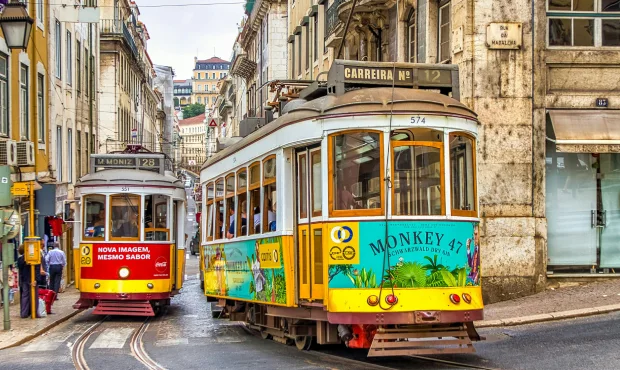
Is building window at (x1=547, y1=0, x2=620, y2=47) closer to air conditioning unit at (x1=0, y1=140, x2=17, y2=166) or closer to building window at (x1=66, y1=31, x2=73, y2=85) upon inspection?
air conditioning unit at (x1=0, y1=140, x2=17, y2=166)

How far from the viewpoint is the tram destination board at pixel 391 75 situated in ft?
38.7

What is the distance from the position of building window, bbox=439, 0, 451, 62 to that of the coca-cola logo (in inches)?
277

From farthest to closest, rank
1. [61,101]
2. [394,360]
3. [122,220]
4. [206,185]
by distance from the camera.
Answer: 1. [61,101]
2. [122,220]
3. [206,185]
4. [394,360]

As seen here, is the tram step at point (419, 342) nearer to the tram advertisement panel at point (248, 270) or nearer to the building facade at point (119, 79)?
the tram advertisement panel at point (248, 270)

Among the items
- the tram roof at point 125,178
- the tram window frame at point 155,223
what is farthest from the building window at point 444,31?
the tram window frame at point 155,223

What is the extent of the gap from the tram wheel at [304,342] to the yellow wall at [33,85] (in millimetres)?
12605

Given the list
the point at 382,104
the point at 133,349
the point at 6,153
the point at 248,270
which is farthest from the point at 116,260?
the point at 382,104

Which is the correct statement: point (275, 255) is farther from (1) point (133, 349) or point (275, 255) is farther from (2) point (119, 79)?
(2) point (119, 79)

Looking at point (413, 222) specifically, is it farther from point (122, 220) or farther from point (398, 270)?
point (122, 220)

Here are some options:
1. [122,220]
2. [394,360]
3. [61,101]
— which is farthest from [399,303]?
[61,101]

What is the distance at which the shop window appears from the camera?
10.9 metres

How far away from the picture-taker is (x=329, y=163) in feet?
36.6

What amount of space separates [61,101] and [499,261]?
1803 centimetres

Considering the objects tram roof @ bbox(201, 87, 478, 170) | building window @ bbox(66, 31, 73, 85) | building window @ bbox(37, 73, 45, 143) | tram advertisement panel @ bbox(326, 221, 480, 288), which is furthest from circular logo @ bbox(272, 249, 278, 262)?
building window @ bbox(66, 31, 73, 85)
